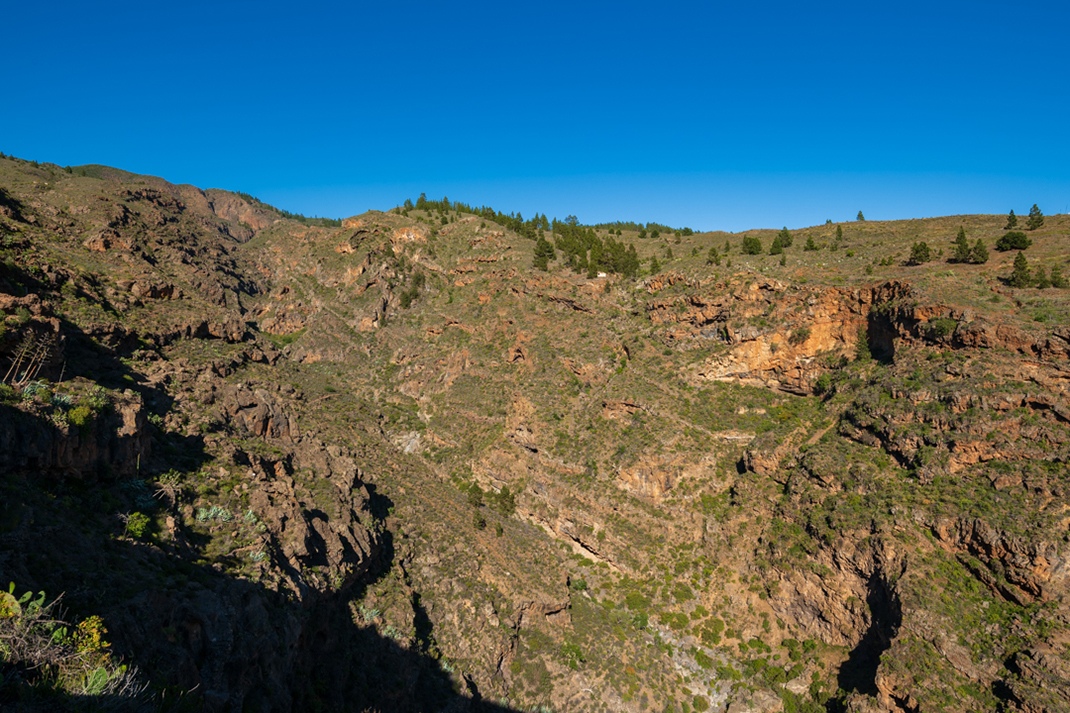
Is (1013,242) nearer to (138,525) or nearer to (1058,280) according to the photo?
(1058,280)

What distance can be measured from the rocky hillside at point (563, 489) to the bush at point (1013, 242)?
161 centimetres

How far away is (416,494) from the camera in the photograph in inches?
1948

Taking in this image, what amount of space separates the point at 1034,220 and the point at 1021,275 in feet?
86.1

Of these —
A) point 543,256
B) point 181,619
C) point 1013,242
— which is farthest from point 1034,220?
point 181,619

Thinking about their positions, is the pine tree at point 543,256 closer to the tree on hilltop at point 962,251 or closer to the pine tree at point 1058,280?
the tree on hilltop at point 962,251

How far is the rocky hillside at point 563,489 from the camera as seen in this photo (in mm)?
21844

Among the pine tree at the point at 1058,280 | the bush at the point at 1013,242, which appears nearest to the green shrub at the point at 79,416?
the pine tree at the point at 1058,280

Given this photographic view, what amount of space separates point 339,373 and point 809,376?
6288cm

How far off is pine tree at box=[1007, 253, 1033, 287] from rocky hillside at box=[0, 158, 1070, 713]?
2.85ft

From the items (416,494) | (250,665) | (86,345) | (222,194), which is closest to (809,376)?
(416,494)

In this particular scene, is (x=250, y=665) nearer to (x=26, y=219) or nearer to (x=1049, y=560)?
(x=1049, y=560)

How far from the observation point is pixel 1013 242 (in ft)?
180

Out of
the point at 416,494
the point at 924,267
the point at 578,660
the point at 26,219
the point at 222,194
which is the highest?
the point at 222,194

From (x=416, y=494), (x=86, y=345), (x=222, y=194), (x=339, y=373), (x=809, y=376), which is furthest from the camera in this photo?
(x=222, y=194)
